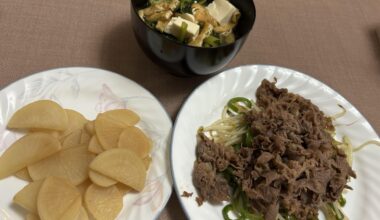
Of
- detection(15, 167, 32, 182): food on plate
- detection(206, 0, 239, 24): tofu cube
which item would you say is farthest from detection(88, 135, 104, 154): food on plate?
detection(206, 0, 239, 24): tofu cube

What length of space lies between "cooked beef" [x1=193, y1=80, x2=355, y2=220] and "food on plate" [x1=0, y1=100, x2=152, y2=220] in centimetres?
24

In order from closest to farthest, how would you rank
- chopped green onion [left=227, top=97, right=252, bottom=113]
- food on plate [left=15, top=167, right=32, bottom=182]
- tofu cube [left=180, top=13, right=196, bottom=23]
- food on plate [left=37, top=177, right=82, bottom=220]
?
1. food on plate [left=37, top=177, right=82, bottom=220]
2. food on plate [left=15, top=167, right=32, bottom=182]
3. tofu cube [left=180, top=13, right=196, bottom=23]
4. chopped green onion [left=227, top=97, right=252, bottom=113]

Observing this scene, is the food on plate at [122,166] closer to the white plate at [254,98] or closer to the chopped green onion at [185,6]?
the white plate at [254,98]

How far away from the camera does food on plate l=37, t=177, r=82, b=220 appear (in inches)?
36.0

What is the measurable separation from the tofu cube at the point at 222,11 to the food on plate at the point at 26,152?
0.80 meters

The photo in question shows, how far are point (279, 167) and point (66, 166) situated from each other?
2.35 ft

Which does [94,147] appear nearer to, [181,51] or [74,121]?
[74,121]

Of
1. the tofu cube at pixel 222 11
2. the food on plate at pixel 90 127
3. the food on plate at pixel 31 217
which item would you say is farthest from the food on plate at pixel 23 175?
the tofu cube at pixel 222 11

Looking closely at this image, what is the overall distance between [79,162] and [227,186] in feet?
1.69

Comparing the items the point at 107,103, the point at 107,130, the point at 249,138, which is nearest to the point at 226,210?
the point at 249,138

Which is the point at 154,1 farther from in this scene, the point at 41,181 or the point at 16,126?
the point at 41,181

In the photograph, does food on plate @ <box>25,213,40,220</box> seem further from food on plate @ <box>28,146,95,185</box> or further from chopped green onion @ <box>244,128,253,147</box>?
chopped green onion @ <box>244,128,253,147</box>

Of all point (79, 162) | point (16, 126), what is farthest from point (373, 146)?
point (16, 126)

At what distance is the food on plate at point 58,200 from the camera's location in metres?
0.92
